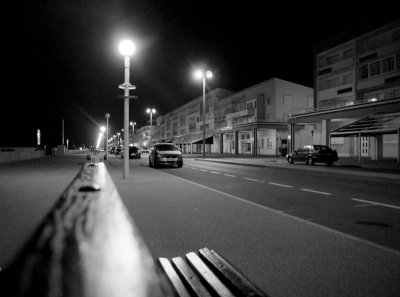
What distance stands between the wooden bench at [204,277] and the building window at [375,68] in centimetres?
4248

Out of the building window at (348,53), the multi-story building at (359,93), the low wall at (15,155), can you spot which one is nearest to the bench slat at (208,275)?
the multi-story building at (359,93)

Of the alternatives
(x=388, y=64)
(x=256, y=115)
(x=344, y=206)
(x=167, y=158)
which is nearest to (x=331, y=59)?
Answer: (x=388, y=64)

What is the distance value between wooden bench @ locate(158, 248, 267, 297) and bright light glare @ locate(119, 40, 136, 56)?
12.1m

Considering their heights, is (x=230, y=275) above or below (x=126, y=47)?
below

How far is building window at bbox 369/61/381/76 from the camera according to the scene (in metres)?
40.4

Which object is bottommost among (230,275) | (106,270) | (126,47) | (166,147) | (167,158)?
(106,270)

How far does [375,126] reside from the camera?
2800 centimetres

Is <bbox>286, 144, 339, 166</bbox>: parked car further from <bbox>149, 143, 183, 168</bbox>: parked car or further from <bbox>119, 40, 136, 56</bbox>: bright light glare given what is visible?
<bbox>119, 40, 136, 56</bbox>: bright light glare

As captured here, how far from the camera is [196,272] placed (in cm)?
388

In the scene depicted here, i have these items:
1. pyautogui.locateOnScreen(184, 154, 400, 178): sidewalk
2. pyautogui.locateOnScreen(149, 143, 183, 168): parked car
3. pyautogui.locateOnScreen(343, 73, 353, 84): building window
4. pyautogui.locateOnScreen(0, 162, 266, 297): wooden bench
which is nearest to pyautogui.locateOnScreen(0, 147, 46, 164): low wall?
pyautogui.locateOnScreen(149, 143, 183, 168): parked car

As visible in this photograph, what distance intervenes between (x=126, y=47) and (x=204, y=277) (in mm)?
12914

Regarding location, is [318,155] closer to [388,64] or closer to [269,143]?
[388,64]

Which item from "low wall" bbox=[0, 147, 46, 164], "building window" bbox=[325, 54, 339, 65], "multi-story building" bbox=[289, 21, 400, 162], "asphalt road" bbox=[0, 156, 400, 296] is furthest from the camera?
"building window" bbox=[325, 54, 339, 65]

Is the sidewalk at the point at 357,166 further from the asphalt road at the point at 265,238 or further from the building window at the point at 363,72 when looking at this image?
the building window at the point at 363,72
